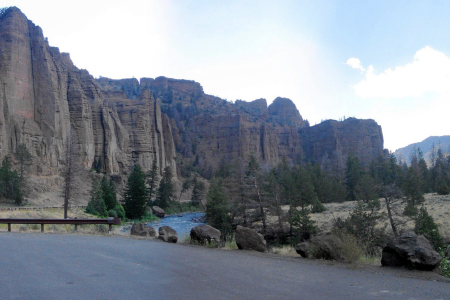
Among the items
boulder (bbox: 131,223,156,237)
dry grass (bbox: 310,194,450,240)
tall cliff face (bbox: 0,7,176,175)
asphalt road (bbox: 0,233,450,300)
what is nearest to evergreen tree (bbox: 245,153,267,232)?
dry grass (bbox: 310,194,450,240)

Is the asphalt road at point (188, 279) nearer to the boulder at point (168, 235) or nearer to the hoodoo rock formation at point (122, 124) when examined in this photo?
the boulder at point (168, 235)

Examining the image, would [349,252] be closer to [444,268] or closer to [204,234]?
[444,268]

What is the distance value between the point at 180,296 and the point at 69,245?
699 cm

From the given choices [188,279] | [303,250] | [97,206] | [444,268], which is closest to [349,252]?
[303,250]

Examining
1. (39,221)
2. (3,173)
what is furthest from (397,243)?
(3,173)

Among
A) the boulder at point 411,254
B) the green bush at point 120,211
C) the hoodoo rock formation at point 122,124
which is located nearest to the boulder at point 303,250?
the boulder at point 411,254

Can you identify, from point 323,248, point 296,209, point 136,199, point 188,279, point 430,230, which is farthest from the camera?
point 136,199

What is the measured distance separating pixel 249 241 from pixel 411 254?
4.59 m

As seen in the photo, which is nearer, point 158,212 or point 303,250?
point 303,250

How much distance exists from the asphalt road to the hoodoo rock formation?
50224 millimetres

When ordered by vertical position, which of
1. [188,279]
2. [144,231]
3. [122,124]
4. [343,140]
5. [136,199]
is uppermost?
[343,140]

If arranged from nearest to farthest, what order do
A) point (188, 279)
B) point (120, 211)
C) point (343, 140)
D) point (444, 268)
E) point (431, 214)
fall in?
1. point (188, 279)
2. point (444, 268)
3. point (431, 214)
4. point (120, 211)
5. point (343, 140)

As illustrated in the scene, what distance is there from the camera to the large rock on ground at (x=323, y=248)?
326 inches

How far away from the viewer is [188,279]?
6.10 metres
